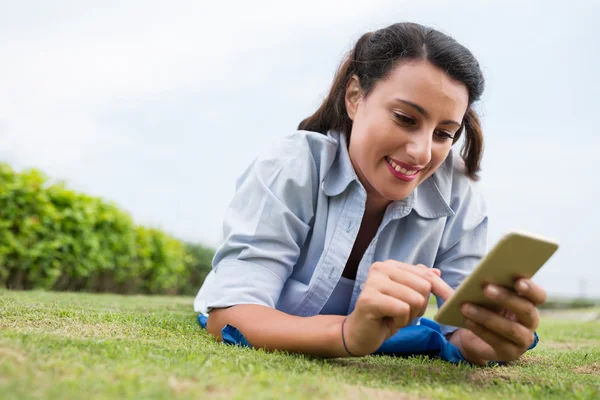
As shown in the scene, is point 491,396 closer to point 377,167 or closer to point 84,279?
point 377,167

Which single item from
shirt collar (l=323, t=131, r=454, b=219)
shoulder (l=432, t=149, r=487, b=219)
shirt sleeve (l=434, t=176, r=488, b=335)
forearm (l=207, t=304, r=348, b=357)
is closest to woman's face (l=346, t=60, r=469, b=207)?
shirt collar (l=323, t=131, r=454, b=219)

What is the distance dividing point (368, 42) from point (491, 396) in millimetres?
1819

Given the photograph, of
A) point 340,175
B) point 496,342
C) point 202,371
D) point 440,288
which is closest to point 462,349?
point 496,342

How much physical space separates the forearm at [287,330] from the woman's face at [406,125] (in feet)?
2.52

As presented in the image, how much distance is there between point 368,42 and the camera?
2.83 m

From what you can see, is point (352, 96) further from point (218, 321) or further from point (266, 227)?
point (218, 321)

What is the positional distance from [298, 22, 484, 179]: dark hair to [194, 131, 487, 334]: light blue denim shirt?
0.18 m

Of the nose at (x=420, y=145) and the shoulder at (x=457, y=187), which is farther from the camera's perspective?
the shoulder at (x=457, y=187)

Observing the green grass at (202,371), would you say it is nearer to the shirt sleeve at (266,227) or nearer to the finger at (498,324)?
the finger at (498,324)

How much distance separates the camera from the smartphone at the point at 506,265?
5.17 feet

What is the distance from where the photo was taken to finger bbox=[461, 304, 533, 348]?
5.91 feet

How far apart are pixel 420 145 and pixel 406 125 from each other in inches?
4.2

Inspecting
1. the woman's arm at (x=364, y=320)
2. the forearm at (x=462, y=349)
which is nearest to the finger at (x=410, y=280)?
the woman's arm at (x=364, y=320)

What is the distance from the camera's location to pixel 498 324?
183 cm
